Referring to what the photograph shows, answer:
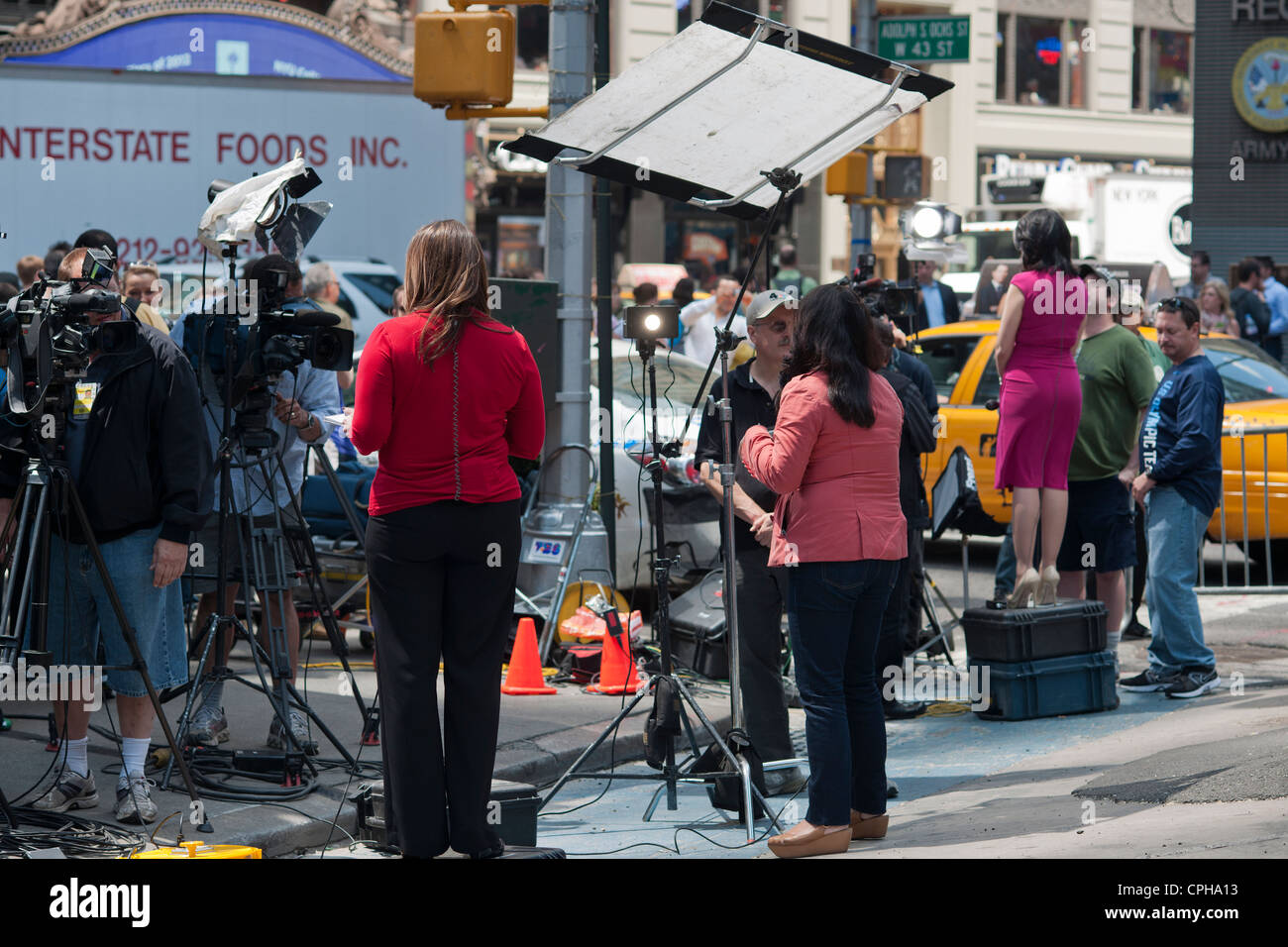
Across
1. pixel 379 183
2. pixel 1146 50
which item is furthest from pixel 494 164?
pixel 1146 50

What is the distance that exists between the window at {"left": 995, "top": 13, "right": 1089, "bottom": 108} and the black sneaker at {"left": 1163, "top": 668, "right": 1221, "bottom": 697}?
31735 millimetres

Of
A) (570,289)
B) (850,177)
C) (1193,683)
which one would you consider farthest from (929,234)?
(1193,683)

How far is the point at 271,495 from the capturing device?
7.12 meters

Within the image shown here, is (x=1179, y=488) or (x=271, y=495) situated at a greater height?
(x=271, y=495)

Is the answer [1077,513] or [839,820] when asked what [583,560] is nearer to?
[1077,513]

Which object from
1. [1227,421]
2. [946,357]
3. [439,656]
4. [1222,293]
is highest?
[1222,293]

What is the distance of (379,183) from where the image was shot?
1997 cm

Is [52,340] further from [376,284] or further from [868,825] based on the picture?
[376,284]

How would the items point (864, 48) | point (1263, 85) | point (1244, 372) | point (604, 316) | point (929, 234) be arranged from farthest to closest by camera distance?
point (1263, 85) < point (929, 234) < point (864, 48) < point (1244, 372) < point (604, 316)

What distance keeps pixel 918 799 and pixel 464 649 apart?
7.87ft

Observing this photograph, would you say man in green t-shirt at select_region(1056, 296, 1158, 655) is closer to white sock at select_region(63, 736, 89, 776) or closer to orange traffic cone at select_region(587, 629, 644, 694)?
orange traffic cone at select_region(587, 629, 644, 694)

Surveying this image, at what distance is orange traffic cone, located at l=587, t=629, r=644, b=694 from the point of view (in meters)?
8.93

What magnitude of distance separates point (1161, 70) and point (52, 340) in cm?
3895

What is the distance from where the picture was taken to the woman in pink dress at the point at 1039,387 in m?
8.55
